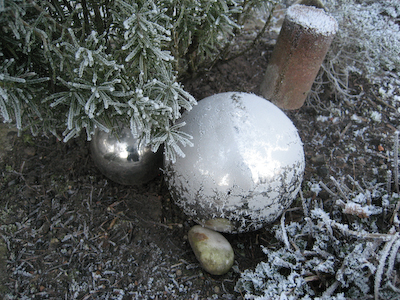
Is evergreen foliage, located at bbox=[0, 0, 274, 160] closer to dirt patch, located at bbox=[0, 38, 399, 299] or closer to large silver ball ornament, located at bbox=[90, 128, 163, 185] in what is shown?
large silver ball ornament, located at bbox=[90, 128, 163, 185]

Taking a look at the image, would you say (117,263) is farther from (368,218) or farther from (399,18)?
(399,18)

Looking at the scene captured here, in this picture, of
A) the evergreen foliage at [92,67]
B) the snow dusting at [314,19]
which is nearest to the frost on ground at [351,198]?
the snow dusting at [314,19]

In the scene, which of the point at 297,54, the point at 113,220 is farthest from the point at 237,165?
the point at 297,54

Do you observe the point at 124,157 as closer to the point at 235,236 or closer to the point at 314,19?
the point at 235,236

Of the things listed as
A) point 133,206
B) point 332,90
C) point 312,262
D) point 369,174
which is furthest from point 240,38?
point 312,262

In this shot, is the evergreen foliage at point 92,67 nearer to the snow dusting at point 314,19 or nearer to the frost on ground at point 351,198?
the snow dusting at point 314,19

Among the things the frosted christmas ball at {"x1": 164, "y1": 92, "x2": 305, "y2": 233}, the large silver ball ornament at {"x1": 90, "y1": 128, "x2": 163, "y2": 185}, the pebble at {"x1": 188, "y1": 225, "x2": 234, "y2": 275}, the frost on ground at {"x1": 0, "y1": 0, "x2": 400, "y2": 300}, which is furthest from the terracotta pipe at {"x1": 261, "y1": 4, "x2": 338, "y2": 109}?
the pebble at {"x1": 188, "y1": 225, "x2": 234, "y2": 275}

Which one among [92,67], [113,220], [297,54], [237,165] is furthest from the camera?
[297,54]
